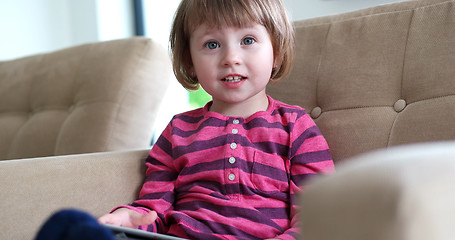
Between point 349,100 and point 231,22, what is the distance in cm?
33

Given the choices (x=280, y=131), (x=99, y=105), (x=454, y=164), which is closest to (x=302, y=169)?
(x=280, y=131)

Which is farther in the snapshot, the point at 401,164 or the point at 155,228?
the point at 155,228

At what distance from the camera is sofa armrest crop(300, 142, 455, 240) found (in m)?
0.42

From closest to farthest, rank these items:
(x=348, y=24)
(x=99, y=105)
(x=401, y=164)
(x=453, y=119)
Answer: (x=401, y=164)
(x=453, y=119)
(x=348, y=24)
(x=99, y=105)

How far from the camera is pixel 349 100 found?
46.7 inches

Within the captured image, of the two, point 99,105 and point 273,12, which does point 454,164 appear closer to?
point 273,12

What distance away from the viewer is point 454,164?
461 millimetres

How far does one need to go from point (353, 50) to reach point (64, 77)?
42.1 inches

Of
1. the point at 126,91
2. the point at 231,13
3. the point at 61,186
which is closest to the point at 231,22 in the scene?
the point at 231,13

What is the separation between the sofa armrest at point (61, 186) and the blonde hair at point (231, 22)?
0.87ft

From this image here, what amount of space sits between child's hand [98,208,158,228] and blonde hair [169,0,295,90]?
394mm

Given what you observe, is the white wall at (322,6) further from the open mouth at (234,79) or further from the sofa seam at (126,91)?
the open mouth at (234,79)

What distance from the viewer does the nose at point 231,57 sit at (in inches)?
42.8

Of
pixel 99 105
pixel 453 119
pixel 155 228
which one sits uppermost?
pixel 99 105
